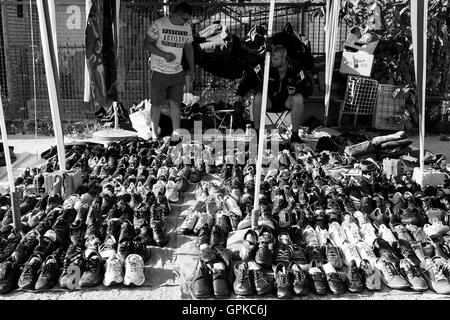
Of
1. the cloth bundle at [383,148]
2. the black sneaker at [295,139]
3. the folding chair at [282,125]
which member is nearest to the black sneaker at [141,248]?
the cloth bundle at [383,148]

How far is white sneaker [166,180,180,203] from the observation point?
17.0 ft

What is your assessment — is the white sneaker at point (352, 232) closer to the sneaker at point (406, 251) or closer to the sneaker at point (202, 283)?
the sneaker at point (406, 251)

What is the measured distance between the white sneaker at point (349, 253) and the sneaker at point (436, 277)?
17.2 inches

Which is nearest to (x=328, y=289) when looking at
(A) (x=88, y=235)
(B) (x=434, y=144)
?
(A) (x=88, y=235)

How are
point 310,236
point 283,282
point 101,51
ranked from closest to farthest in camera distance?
1. point 283,282
2. point 310,236
3. point 101,51

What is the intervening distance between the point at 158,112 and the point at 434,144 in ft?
13.3

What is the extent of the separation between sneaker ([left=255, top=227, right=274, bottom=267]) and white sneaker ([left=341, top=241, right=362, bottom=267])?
1.71 feet

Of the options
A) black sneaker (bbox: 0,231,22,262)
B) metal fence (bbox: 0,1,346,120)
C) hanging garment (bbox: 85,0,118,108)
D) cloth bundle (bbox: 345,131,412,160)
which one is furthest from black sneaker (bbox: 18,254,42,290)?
metal fence (bbox: 0,1,346,120)

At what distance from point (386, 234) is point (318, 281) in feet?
3.16

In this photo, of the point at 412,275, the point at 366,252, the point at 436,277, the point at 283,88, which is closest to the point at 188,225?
the point at 366,252

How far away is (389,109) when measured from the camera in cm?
888

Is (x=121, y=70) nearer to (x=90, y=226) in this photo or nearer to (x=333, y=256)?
(x=90, y=226)

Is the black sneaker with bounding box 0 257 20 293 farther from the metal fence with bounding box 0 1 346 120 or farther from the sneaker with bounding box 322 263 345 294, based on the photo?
the metal fence with bounding box 0 1 346 120

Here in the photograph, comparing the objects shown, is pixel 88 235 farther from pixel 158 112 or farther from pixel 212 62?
pixel 212 62
